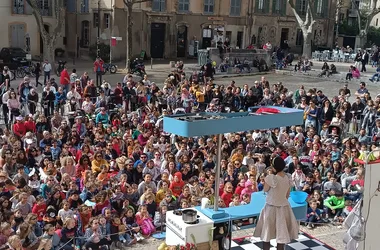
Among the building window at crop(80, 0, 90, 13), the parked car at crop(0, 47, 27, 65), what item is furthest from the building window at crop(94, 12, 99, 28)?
the parked car at crop(0, 47, 27, 65)

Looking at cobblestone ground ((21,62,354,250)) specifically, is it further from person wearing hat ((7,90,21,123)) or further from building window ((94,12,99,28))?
person wearing hat ((7,90,21,123))

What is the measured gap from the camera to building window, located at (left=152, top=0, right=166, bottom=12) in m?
34.0

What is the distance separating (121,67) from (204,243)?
79.4 ft

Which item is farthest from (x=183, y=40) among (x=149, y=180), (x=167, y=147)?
(x=149, y=180)

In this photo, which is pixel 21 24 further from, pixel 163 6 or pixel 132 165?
pixel 132 165

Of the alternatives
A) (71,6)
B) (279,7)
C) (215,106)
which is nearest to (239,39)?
(279,7)

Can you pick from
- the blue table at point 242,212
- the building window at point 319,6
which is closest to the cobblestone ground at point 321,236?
the blue table at point 242,212

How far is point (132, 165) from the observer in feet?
36.9

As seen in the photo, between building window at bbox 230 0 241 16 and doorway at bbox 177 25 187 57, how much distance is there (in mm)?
3961

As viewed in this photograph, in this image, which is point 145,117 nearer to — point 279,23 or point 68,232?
point 68,232

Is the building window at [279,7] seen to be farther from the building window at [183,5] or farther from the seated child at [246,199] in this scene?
the seated child at [246,199]

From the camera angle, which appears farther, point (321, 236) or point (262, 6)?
point (262, 6)

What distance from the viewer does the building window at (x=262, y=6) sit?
39.2 meters

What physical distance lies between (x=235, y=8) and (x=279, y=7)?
15.8ft
